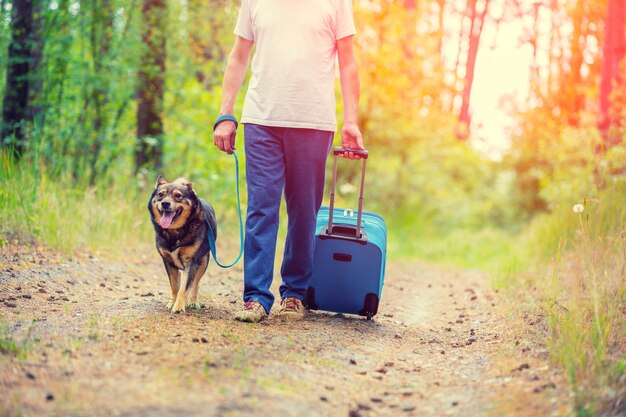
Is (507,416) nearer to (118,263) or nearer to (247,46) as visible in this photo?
(247,46)

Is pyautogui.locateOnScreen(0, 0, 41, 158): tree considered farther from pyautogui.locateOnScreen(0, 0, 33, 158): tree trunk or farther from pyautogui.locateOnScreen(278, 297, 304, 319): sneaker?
pyautogui.locateOnScreen(278, 297, 304, 319): sneaker

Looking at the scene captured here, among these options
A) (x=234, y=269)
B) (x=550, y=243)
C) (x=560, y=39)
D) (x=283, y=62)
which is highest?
(x=560, y=39)

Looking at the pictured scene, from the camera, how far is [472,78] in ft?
90.9

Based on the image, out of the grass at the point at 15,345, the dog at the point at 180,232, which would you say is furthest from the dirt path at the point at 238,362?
the dog at the point at 180,232

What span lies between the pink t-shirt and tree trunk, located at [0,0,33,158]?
14.7ft

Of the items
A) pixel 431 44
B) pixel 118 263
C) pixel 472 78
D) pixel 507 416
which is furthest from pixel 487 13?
pixel 507 416

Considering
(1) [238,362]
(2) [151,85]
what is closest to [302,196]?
(1) [238,362]

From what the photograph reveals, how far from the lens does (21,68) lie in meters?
8.55

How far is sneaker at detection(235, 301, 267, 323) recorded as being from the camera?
4637 millimetres

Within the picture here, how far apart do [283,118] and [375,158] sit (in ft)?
41.1

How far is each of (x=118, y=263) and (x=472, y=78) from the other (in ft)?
73.4

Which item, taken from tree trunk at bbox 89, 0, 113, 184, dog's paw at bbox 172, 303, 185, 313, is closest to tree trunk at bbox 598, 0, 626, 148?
tree trunk at bbox 89, 0, 113, 184

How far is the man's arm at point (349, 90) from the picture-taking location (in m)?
4.93

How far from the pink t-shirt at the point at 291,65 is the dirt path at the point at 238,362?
1.28m
